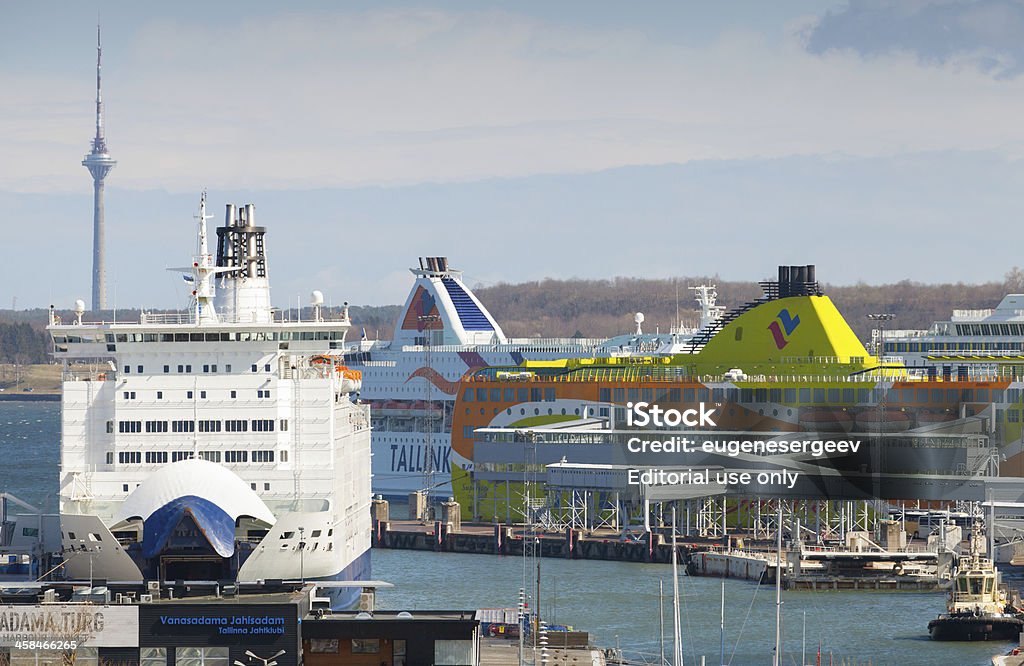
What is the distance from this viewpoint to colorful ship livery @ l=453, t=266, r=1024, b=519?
69.6 metres

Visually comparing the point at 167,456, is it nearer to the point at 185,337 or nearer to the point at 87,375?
the point at 185,337

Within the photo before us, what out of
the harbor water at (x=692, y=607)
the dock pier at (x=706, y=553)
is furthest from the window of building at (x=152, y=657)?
the dock pier at (x=706, y=553)

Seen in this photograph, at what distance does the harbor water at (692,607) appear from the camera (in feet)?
142

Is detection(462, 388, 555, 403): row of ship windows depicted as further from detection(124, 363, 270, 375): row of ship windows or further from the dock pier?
detection(124, 363, 270, 375): row of ship windows

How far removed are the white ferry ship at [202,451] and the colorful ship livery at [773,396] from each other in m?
27.7

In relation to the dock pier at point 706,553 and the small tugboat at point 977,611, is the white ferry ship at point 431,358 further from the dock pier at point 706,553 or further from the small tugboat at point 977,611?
the small tugboat at point 977,611

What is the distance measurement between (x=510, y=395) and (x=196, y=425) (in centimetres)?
3713

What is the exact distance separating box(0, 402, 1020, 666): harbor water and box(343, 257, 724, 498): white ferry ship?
24184 mm

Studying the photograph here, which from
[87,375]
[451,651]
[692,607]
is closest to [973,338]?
[692,607]

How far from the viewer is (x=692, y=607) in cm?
5022

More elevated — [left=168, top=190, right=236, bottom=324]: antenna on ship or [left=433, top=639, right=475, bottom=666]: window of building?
[left=168, top=190, right=236, bottom=324]: antenna on ship

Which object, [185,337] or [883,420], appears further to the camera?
[883,420]

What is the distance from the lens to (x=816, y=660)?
134 feet

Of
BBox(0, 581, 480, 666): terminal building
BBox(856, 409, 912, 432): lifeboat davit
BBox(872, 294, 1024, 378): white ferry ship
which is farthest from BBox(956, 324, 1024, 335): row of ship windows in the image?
BBox(0, 581, 480, 666): terminal building
